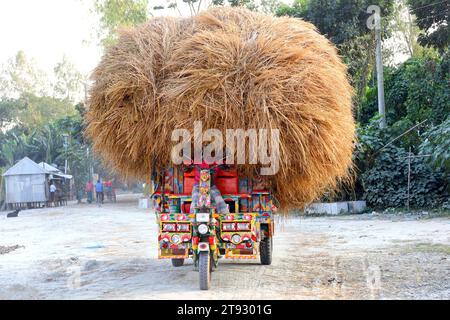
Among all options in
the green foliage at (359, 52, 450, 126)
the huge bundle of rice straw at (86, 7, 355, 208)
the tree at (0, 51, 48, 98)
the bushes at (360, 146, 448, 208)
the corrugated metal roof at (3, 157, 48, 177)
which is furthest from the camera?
the tree at (0, 51, 48, 98)

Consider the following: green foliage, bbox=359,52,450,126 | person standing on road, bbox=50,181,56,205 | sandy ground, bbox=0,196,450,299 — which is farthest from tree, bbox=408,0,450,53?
person standing on road, bbox=50,181,56,205

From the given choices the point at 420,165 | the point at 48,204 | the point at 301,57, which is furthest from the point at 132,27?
the point at 48,204

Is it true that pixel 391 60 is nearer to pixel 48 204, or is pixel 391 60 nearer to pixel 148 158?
pixel 48 204

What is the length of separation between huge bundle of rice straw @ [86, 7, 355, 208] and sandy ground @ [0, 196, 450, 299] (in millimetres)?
1323

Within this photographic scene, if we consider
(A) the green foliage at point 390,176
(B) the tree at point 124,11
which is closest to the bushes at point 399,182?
(A) the green foliage at point 390,176

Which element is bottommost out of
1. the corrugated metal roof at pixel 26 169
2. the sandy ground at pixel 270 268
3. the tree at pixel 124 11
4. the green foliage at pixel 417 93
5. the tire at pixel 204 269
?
the sandy ground at pixel 270 268

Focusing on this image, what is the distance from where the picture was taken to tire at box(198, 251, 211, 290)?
6609 mm

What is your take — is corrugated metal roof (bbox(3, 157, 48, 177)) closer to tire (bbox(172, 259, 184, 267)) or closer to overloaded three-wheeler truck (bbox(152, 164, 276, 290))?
tire (bbox(172, 259, 184, 267))

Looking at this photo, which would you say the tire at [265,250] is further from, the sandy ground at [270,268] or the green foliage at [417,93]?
the green foliage at [417,93]

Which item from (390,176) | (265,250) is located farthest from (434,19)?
(265,250)

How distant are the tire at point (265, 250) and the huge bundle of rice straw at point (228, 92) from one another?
0.98 m

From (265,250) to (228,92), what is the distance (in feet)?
9.37

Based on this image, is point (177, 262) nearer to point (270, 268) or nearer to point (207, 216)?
point (270, 268)

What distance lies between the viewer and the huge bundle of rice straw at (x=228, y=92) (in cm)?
673
